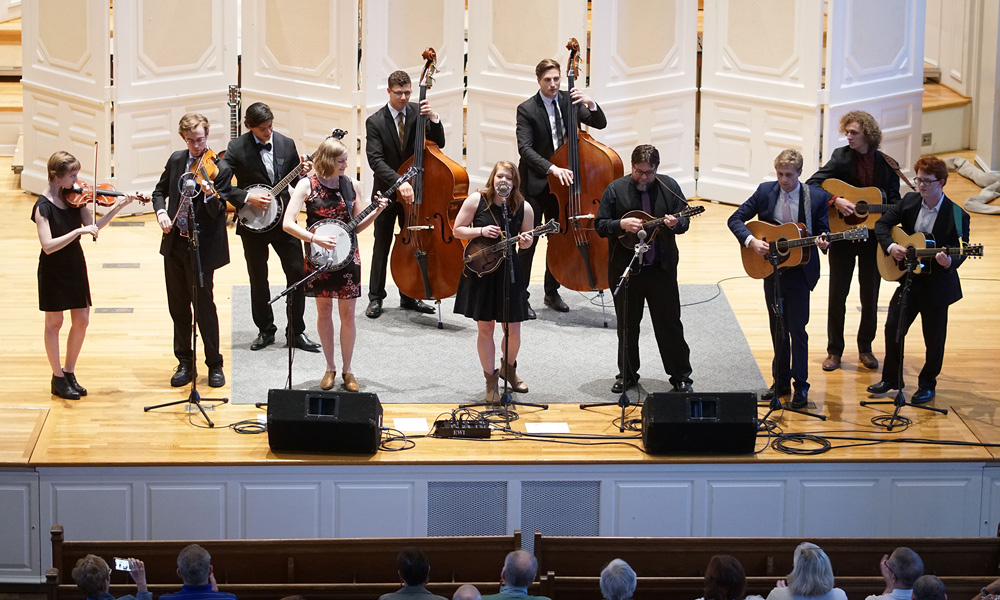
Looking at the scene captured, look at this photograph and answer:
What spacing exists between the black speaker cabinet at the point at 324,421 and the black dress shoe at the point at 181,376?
1183mm

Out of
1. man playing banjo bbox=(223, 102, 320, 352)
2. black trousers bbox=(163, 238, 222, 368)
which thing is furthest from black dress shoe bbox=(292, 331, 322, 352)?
black trousers bbox=(163, 238, 222, 368)

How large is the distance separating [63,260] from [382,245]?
2373mm

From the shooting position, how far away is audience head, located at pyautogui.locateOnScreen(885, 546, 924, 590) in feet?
18.9

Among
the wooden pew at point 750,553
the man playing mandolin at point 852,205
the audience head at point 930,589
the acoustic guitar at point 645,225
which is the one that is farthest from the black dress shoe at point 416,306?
the audience head at point 930,589

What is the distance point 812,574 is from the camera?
224 inches

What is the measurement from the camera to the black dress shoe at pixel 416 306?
9836 mm

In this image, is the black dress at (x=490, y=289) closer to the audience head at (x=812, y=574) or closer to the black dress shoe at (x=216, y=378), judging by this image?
the black dress shoe at (x=216, y=378)

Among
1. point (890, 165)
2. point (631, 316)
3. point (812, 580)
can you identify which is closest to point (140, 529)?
point (631, 316)

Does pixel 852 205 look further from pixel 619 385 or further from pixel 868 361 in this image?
pixel 619 385

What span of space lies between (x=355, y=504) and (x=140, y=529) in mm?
1102

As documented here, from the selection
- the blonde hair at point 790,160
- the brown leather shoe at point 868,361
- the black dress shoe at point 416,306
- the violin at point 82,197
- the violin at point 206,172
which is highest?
the blonde hair at point 790,160

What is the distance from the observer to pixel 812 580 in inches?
224

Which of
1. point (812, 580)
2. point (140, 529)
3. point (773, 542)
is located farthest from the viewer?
point (140, 529)

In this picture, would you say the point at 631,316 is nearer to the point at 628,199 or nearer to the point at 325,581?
the point at 628,199
